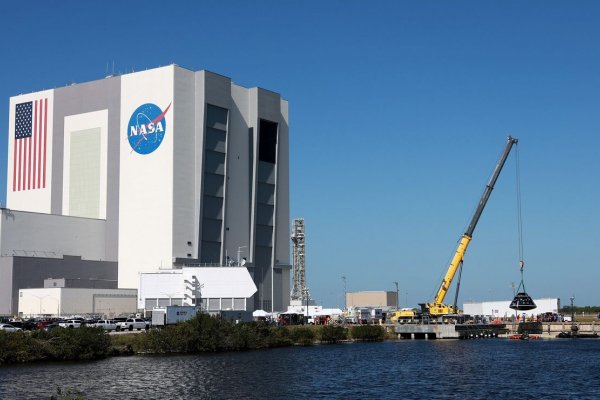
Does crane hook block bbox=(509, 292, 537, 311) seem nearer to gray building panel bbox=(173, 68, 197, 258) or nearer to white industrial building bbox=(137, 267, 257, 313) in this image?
white industrial building bbox=(137, 267, 257, 313)

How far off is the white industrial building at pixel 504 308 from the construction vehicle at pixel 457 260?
34.6 m

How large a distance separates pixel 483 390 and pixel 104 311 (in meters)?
78.9

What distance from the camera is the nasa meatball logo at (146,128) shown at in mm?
128500

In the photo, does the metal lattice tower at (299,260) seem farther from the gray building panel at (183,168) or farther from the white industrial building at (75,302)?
the white industrial building at (75,302)

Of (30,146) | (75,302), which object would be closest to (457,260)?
(75,302)

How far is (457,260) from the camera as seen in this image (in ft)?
391

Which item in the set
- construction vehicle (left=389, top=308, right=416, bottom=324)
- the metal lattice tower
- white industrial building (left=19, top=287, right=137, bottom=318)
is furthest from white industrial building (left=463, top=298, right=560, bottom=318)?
white industrial building (left=19, top=287, right=137, bottom=318)

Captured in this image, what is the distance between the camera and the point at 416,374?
2682 inches

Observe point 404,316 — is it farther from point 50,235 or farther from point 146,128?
point 50,235

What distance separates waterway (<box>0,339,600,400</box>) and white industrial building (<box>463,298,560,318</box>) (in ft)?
217

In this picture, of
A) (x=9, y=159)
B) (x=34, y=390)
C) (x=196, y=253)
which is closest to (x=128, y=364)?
(x=34, y=390)

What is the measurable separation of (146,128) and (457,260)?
51627 mm

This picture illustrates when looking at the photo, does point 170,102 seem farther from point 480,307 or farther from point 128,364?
point 480,307

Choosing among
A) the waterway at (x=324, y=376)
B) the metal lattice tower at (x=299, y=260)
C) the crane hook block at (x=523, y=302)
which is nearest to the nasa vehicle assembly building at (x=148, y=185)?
the metal lattice tower at (x=299, y=260)
